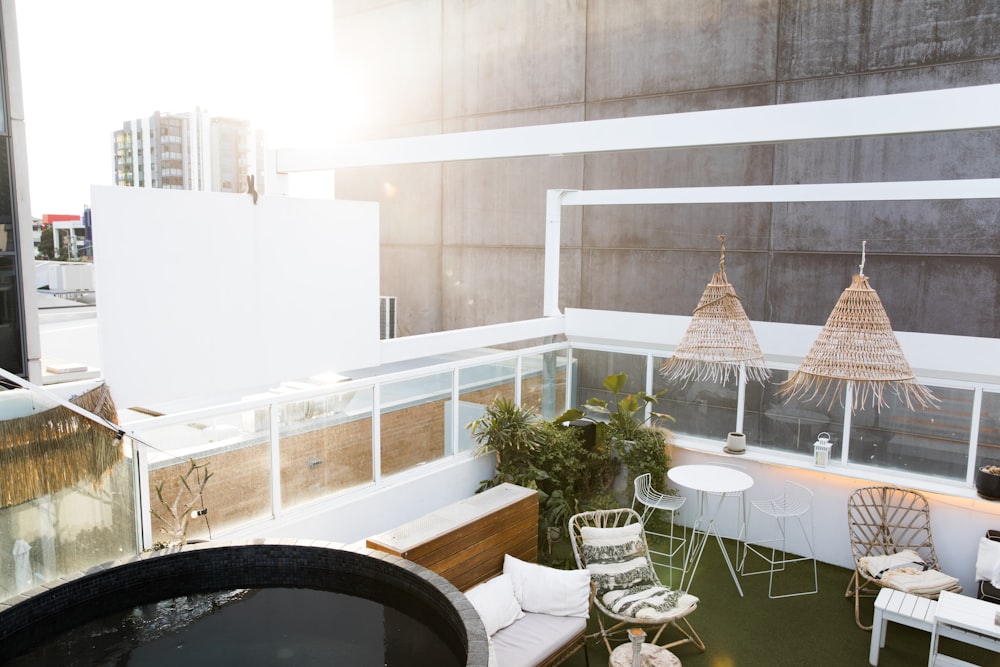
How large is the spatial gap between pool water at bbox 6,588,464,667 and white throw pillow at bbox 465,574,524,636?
3.60 metres

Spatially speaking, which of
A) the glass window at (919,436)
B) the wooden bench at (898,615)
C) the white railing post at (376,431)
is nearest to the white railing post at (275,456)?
the white railing post at (376,431)

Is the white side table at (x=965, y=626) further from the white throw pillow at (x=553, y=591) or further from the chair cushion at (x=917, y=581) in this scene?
the white throw pillow at (x=553, y=591)

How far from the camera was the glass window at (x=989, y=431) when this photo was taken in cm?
705

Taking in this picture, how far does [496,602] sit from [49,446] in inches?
130

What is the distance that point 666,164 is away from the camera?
10.1m

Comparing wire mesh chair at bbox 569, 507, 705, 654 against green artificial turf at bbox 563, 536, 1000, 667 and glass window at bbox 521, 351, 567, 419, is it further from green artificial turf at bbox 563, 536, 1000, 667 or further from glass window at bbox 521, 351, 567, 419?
glass window at bbox 521, 351, 567, 419

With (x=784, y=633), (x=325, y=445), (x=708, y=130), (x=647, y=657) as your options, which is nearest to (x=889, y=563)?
(x=784, y=633)

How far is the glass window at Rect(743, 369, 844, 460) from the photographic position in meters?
8.02

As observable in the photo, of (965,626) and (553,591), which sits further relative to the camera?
(553,591)

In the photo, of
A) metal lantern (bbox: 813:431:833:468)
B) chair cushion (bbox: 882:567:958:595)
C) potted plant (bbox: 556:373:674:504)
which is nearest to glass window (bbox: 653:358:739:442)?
potted plant (bbox: 556:373:674:504)

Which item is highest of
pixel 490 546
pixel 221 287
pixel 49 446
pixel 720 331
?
pixel 221 287

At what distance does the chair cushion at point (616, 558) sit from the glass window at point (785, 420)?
2624 mm

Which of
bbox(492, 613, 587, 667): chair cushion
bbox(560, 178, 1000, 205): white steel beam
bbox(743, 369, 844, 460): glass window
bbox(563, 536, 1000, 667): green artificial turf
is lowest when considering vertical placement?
bbox(563, 536, 1000, 667): green artificial turf

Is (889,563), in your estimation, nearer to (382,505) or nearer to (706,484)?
(706,484)
